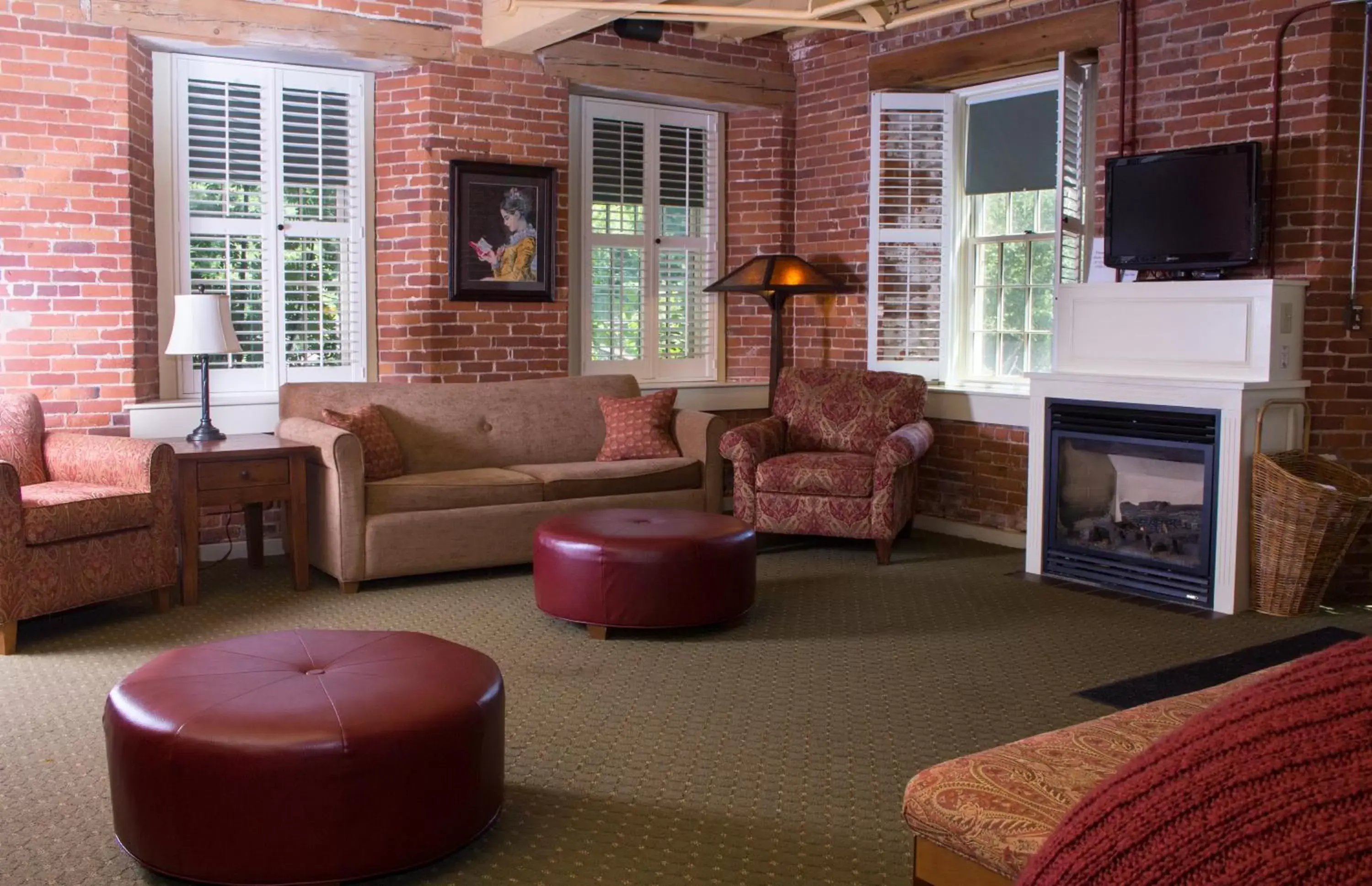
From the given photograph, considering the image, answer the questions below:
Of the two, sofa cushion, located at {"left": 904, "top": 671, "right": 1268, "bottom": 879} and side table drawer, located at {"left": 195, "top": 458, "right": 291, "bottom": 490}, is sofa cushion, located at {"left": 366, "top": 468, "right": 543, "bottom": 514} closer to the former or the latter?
side table drawer, located at {"left": 195, "top": 458, "right": 291, "bottom": 490}

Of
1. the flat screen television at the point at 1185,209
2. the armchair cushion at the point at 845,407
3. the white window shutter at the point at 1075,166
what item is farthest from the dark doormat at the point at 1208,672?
the armchair cushion at the point at 845,407

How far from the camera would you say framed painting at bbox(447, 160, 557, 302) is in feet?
22.0

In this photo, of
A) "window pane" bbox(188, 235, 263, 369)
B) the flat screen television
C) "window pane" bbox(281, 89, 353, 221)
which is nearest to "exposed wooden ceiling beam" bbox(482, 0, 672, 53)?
"window pane" bbox(281, 89, 353, 221)

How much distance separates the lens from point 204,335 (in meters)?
5.50

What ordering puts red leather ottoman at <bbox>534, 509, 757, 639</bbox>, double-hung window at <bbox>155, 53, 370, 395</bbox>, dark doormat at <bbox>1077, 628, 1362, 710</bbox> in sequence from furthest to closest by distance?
double-hung window at <bbox>155, 53, 370, 395</bbox> < red leather ottoman at <bbox>534, 509, 757, 639</bbox> < dark doormat at <bbox>1077, 628, 1362, 710</bbox>

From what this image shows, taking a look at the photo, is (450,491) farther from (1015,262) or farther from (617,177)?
(1015,262)

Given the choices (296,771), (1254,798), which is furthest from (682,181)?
(1254,798)

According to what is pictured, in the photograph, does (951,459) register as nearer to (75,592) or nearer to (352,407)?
(352,407)

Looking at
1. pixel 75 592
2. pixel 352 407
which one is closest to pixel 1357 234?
pixel 352 407

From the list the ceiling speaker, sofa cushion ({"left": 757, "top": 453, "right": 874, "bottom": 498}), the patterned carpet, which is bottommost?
the patterned carpet

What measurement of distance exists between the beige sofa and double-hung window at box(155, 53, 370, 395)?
62 cm

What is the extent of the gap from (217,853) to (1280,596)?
4314 mm

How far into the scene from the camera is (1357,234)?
529cm

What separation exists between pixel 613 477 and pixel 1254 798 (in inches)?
207
